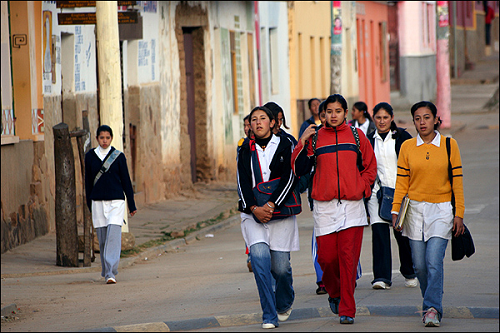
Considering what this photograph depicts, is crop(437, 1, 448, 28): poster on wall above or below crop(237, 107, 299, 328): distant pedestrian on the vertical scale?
above

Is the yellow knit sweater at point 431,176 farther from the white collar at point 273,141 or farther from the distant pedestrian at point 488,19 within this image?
the distant pedestrian at point 488,19

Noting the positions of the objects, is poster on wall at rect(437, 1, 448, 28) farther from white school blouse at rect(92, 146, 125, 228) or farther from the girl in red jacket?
the girl in red jacket

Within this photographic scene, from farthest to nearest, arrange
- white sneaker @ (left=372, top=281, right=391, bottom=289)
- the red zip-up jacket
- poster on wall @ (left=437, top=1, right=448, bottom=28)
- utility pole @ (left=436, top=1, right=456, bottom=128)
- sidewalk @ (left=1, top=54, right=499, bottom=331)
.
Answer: poster on wall @ (left=437, top=1, right=448, bottom=28)
utility pole @ (left=436, top=1, right=456, bottom=128)
white sneaker @ (left=372, top=281, right=391, bottom=289)
sidewalk @ (left=1, top=54, right=499, bottom=331)
the red zip-up jacket

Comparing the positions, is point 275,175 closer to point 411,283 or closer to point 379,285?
point 379,285

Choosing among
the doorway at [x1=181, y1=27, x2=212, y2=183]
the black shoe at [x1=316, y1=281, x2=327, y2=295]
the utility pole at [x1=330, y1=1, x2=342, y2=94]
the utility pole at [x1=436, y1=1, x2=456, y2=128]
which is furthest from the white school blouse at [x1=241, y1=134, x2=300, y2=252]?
the utility pole at [x1=436, y1=1, x2=456, y2=128]

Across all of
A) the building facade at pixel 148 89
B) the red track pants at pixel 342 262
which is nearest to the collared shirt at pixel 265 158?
the red track pants at pixel 342 262

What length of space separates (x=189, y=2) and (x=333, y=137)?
1282cm

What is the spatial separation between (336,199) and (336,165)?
265 millimetres

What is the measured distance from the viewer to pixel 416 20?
43.8 meters

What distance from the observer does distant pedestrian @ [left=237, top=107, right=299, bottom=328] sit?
7.28 meters

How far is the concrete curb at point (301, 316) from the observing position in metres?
7.45

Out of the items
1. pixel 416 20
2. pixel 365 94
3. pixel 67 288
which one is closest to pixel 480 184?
pixel 67 288

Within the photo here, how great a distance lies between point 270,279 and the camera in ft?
23.9

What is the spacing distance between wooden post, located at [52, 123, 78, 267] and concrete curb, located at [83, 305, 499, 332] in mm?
3812
